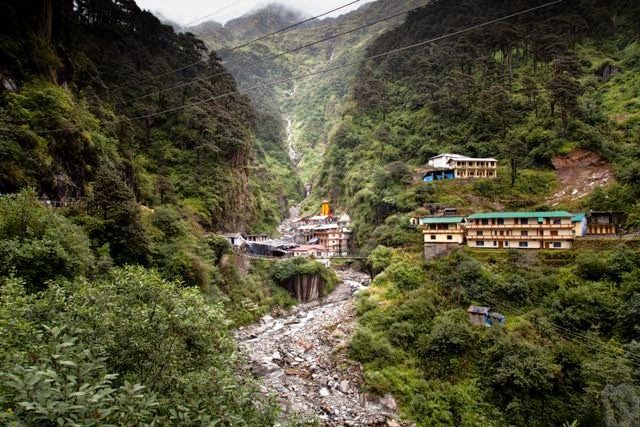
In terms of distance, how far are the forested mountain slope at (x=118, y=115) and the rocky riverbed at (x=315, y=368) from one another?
11.2 metres

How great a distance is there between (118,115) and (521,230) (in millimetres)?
29624

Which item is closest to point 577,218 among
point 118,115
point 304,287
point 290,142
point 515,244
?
point 515,244

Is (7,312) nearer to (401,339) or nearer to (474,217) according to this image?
(401,339)

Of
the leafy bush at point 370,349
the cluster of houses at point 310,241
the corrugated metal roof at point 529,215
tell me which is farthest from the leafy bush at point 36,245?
the corrugated metal roof at point 529,215

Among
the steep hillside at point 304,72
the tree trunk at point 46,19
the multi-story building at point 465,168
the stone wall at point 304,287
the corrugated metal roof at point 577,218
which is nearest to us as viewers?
the tree trunk at point 46,19

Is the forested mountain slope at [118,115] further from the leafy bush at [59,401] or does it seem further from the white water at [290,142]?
the white water at [290,142]

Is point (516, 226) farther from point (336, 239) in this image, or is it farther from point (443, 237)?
point (336, 239)

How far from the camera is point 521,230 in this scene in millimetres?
20625

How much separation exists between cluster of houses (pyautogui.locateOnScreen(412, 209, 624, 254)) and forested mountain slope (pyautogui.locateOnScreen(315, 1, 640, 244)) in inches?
65.7

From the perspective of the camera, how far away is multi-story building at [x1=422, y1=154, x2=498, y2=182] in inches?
1164

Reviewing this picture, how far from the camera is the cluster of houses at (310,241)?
3143cm

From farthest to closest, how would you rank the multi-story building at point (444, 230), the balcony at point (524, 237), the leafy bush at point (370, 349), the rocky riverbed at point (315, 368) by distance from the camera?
the multi-story building at point (444, 230)
the balcony at point (524, 237)
the leafy bush at point (370, 349)
the rocky riverbed at point (315, 368)

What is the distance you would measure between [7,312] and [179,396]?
279cm

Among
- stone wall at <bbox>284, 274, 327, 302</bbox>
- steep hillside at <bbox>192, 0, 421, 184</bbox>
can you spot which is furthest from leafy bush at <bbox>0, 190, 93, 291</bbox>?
steep hillside at <bbox>192, 0, 421, 184</bbox>
